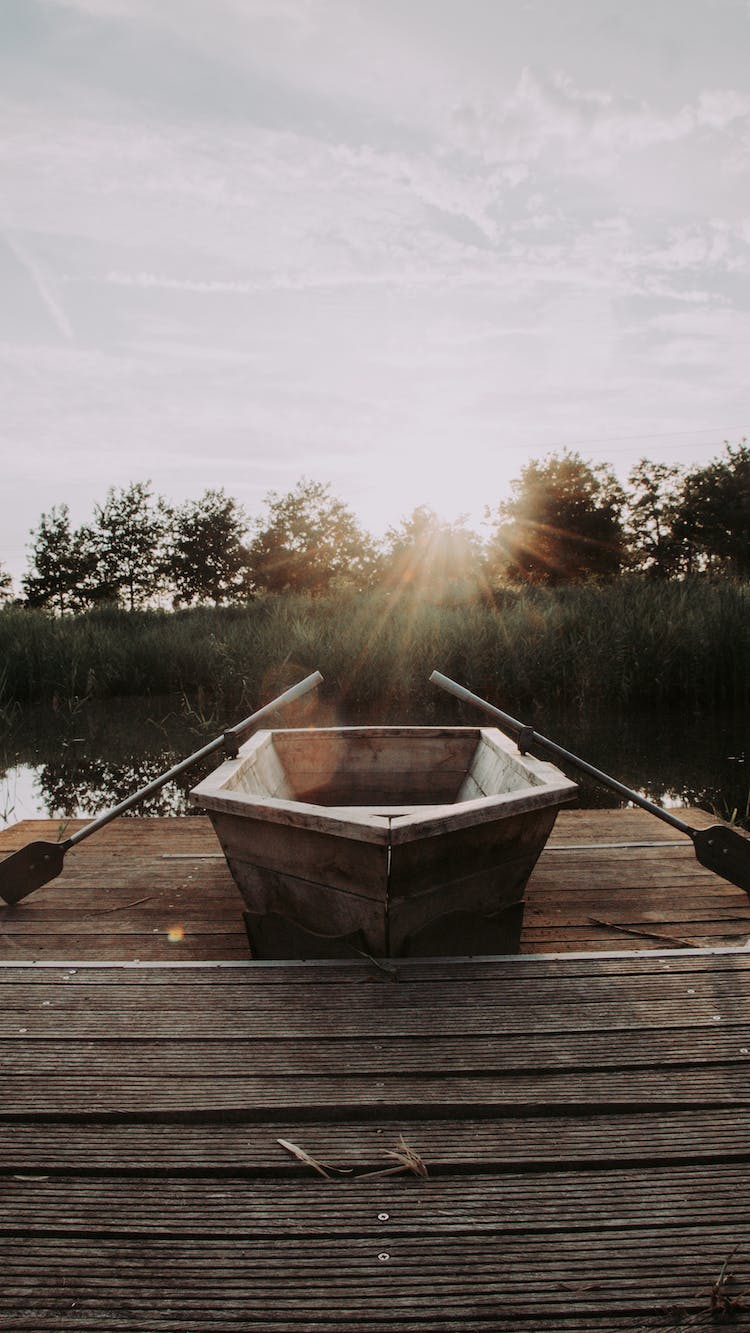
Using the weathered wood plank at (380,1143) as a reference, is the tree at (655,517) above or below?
above

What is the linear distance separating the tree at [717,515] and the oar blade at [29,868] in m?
39.9

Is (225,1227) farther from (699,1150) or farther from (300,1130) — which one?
(699,1150)

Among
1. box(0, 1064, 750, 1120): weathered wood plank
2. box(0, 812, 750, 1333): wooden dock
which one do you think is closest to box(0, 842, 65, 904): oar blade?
box(0, 812, 750, 1333): wooden dock

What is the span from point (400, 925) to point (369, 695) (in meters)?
7.37

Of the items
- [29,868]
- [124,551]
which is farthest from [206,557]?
[29,868]

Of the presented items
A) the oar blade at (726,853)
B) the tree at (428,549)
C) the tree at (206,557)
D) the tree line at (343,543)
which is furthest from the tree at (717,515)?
the oar blade at (726,853)

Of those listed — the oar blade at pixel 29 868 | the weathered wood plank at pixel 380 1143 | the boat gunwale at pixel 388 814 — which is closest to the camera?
the weathered wood plank at pixel 380 1143

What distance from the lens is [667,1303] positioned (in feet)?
4.05

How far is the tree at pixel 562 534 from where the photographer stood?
37750mm

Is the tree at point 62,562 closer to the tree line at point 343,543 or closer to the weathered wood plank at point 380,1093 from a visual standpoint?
the tree line at point 343,543

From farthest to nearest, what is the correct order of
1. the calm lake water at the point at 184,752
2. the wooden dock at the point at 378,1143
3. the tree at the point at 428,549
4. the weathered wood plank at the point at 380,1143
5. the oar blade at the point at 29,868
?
the tree at the point at 428,549 < the calm lake water at the point at 184,752 < the oar blade at the point at 29,868 < the weathered wood plank at the point at 380,1143 < the wooden dock at the point at 378,1143

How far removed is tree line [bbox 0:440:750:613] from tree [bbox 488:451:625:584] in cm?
5

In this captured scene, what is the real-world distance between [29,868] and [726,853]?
2.93 metres

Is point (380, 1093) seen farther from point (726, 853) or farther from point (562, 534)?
point (562, 534)
